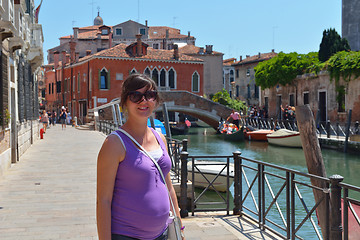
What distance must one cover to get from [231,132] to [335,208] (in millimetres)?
26296

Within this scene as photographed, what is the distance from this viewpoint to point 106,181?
7.22 ft

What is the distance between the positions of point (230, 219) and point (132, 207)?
3.81 m

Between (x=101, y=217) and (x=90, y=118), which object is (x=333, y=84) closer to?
(x=90, y=118)

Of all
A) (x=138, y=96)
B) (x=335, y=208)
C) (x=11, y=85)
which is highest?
(x=11, y=85)

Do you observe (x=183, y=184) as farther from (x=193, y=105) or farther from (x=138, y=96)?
(x=193, y=105)

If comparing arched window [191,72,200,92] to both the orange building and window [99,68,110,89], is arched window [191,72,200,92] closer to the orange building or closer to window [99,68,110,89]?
the orange building

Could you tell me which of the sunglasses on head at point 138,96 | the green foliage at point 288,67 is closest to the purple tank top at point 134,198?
the sunglasses on head at point 138,96

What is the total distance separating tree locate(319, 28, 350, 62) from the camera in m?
27.0

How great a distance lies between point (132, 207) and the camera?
2.24 metres

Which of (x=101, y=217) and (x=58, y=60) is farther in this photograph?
(x=58, y=60)

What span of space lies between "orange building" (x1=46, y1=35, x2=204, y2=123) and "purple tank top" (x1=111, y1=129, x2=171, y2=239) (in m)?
33.4

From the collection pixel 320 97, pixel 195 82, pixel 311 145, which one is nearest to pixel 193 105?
pixel 195 82

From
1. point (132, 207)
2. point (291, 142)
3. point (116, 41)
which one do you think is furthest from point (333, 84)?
point (116, 41)

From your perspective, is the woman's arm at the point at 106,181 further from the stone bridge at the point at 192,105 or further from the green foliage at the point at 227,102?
the green foliage at the point at 227,102
